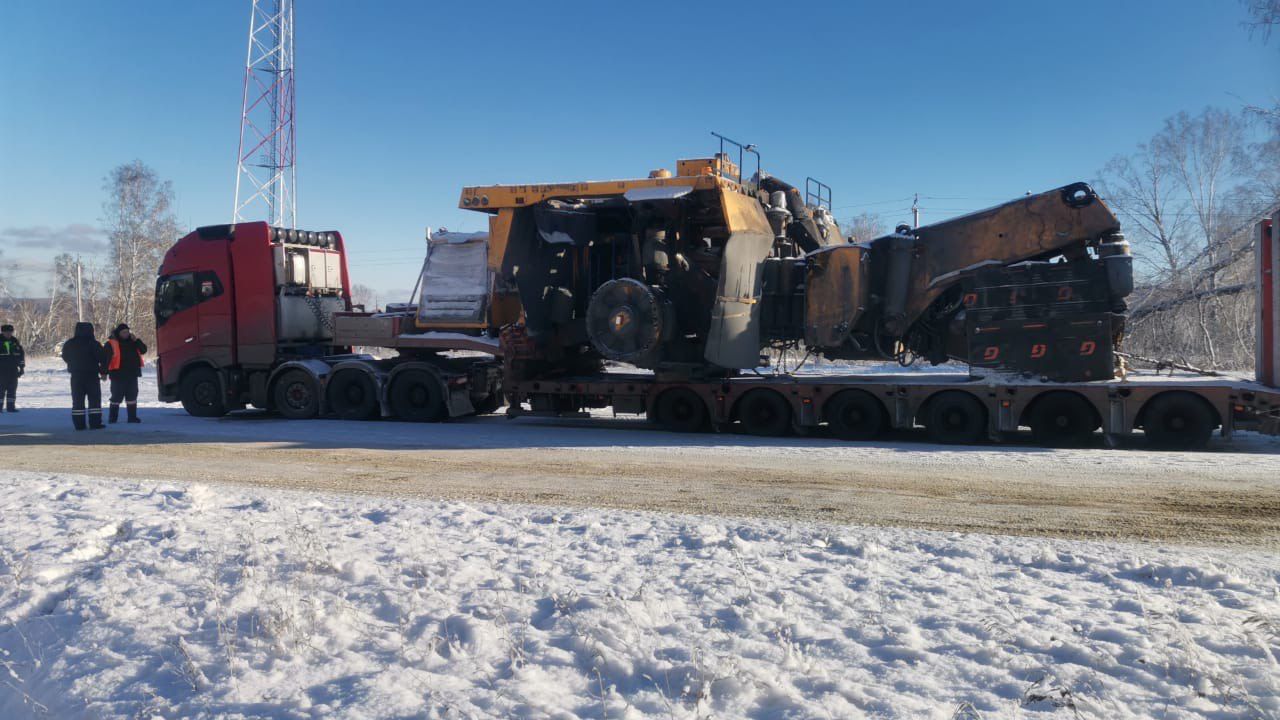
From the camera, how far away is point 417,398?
14633 millimetres

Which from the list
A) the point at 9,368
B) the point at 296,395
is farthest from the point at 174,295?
the point at 9,368

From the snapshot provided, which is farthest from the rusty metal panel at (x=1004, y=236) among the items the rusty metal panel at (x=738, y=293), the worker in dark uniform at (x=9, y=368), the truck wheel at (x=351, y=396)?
the worker in dark uniform at (x=9, y=368)

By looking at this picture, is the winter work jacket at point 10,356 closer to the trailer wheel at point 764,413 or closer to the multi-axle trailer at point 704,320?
the multi-axle trailer at point 704,320

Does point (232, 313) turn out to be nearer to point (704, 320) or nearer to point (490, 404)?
point (490, 404)

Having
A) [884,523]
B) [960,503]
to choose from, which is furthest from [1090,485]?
[884,523]

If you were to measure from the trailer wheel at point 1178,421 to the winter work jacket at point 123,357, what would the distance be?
50.9 feet

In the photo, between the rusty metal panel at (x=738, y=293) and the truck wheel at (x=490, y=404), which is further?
the truck wheel at (x=490, y=404)

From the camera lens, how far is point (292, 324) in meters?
15.7

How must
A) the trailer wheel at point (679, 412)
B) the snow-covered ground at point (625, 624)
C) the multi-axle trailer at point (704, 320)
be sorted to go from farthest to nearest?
the trailer wheel at point (679, 412), the multi-axle trailer at point (704, 320), the snow-covered ground at point (625, 624)

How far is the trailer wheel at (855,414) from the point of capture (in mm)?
11484

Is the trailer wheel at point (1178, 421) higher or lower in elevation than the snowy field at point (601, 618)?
higher

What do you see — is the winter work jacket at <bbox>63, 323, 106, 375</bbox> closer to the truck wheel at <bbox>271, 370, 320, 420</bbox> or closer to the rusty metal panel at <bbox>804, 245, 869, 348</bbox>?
the truck wheel at <bbox>271, 370, 320, 420</bbox>

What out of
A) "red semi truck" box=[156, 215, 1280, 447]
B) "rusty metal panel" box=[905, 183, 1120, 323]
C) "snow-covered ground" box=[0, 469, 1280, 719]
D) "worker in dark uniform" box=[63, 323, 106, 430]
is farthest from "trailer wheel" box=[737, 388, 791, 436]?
"worker in dark uniform" box=[63, 323, 106, 430]

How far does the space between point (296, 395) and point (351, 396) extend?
3.79 ft
